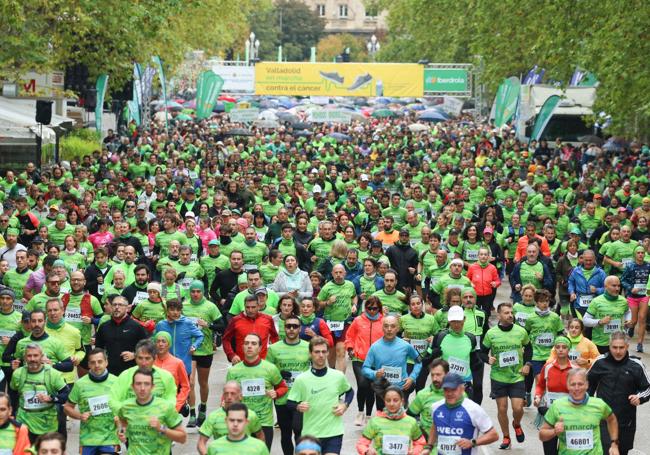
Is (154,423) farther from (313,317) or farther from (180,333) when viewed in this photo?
(313,317)

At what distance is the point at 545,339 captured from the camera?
45.0 feet

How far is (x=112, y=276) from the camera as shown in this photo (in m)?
15.4

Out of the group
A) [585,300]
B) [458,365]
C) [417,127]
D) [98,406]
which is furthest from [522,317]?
[417,127]

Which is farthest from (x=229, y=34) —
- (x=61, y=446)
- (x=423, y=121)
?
(x=61, y=446)

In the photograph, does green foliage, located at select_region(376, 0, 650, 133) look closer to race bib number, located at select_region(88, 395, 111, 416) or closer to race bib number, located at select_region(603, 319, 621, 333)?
race bib number, located at select_region(603, 319, 621, 333)

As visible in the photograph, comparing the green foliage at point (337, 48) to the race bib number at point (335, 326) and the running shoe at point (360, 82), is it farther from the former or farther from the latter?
the race bib number at point (335, 326)

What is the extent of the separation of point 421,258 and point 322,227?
1.38m

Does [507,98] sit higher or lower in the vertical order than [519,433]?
higher

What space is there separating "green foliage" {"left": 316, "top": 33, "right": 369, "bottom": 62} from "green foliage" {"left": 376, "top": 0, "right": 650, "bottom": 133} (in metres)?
73.1

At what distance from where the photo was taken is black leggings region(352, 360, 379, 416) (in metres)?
13.5

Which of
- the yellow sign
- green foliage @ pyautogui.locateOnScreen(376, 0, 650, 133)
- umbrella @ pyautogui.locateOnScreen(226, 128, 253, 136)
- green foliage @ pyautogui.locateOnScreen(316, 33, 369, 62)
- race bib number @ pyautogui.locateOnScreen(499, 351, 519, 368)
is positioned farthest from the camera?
green foliage @ pyautogui.locateOnScreen(316, 33, 369, 62)

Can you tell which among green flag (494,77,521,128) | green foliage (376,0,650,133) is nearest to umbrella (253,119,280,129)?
green foliage (376,0,650,133)

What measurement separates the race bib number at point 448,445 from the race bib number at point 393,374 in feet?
6.96

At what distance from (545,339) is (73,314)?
4.51 metres
